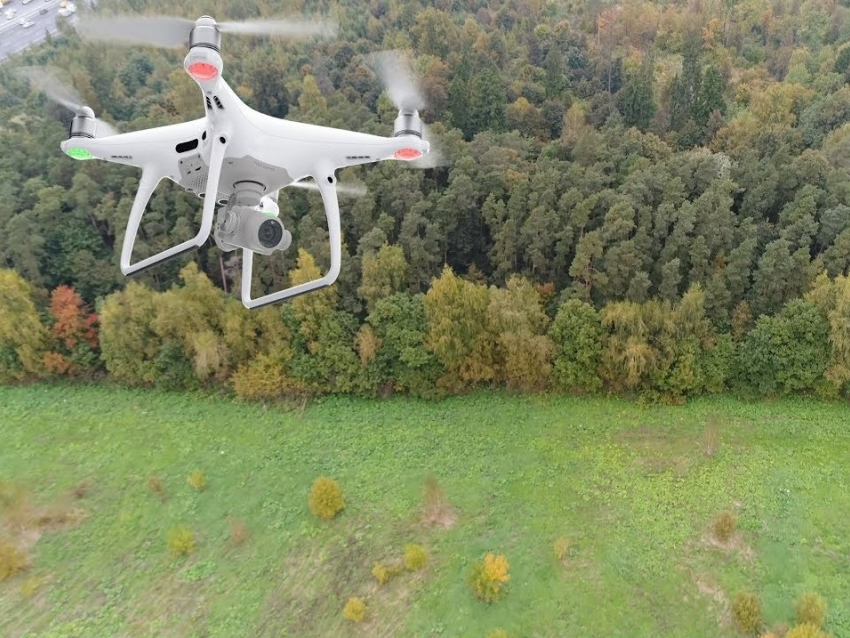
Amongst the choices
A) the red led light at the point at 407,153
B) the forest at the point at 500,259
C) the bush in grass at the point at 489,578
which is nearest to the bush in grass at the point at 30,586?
the forest at the point at 500,259

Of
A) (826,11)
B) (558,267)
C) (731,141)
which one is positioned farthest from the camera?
(826,11)

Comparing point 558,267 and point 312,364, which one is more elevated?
point 558,267

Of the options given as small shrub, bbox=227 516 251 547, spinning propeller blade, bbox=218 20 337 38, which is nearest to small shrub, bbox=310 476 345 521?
small shrub, bbox=227 516 251 547

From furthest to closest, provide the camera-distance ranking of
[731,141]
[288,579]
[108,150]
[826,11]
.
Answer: [826,11]
[731,141]
[288,579]
[108,150]

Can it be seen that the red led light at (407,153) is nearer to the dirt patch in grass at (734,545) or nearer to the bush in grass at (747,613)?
the bush in grass at (747,613)

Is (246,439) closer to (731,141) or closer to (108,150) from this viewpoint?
(108,150)

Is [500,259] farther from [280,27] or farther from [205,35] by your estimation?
[205,35]

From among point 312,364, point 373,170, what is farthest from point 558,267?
point 312,364
